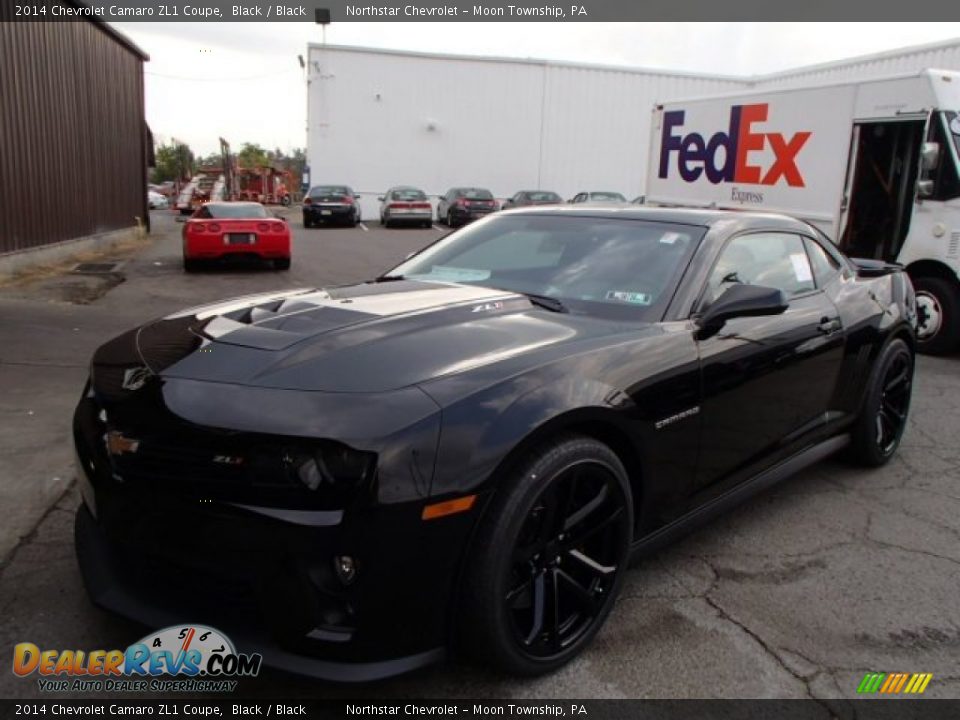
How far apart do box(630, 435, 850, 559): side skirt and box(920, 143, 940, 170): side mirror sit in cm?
514

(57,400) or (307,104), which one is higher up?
(307,104)

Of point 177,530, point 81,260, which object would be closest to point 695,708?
point 177,530

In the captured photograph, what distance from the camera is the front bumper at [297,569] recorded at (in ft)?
6.46

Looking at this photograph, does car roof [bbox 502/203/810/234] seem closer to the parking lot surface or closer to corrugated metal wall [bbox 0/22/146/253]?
the parking lot surface

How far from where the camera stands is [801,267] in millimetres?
3971

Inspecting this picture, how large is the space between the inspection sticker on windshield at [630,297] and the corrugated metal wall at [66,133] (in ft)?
35.6

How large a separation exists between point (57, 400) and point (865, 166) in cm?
927

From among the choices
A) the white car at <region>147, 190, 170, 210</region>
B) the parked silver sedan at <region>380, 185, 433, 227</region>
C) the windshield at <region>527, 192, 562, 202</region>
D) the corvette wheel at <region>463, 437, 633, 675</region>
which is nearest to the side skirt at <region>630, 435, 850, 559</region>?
the corvette wheel at <region>463, 437, 633, 675</region>

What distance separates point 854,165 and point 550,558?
28.2ft

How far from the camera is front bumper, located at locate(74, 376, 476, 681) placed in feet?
6.46

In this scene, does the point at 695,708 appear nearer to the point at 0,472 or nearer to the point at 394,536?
the point at 394,536

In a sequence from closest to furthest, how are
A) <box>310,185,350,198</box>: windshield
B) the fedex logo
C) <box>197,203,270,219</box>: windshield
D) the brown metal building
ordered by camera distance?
the fedex logo, the brown metal building, <box>197,203,270,219</box>: windshield, <box>310,185,350,198</box>: windshield

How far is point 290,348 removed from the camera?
241 cm

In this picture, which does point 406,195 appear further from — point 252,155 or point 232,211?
point 252,155
